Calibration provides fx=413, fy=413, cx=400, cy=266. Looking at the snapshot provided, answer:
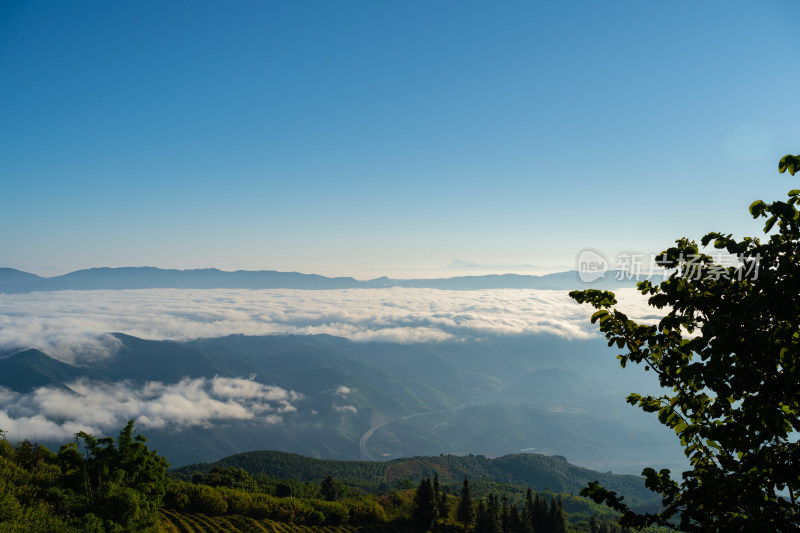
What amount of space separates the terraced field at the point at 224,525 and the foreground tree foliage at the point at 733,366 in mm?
52874

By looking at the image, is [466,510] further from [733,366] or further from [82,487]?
[733,366]

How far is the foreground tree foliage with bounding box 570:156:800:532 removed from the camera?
194 inches

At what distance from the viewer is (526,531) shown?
3014 inches

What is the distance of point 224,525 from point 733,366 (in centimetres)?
6610

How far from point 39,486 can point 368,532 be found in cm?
4832

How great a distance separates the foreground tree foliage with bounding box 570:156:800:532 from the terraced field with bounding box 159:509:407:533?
52.9 metres

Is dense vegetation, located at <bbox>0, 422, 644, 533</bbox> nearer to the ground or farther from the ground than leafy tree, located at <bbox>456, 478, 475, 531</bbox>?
farther from the ground

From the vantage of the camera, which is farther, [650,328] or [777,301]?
[650,328]

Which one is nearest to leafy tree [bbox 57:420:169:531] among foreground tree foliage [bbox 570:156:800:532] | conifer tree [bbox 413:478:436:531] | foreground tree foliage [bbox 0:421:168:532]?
foreground tree foliage [bbox 0:421:168:532]

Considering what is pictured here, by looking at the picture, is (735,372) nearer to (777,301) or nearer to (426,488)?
(777,301)

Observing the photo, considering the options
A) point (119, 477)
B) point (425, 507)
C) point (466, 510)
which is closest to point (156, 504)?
point (119, 477)

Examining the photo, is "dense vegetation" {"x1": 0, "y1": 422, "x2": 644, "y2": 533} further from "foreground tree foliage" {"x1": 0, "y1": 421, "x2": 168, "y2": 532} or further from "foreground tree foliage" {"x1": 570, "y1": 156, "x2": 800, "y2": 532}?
"foreground tree foliage" {"x1": 570, "y1": 156, "x2": 800, "y2": 532}

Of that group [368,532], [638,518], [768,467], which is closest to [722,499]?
[768,467]

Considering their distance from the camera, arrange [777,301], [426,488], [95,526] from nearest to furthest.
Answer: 1. [777,301]
2. [95,526]
3. [426,488]
